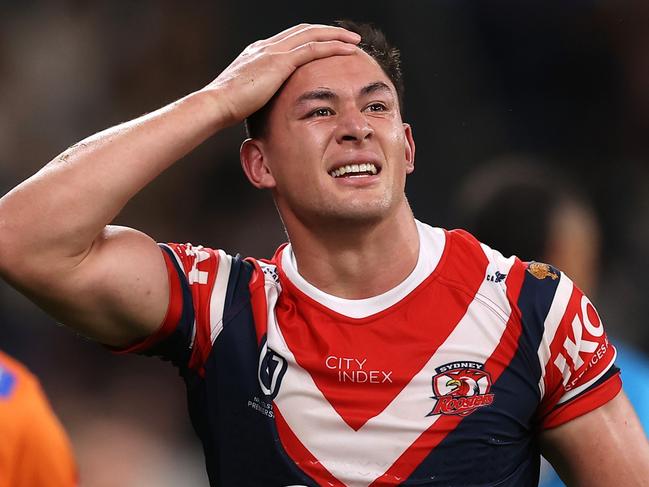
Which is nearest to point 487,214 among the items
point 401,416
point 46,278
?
point 401,416

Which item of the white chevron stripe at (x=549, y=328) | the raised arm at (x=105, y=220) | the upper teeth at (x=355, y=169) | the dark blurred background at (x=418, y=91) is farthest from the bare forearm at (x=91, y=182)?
the dark blurred background at (x=418, y=91)

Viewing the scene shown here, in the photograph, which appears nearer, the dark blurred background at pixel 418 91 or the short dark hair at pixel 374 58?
the short dark hair at pixel 374 58

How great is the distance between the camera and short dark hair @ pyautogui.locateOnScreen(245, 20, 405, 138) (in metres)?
3.21

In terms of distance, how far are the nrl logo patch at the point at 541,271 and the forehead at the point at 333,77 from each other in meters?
0.67

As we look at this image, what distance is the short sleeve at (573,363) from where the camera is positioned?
2812mm

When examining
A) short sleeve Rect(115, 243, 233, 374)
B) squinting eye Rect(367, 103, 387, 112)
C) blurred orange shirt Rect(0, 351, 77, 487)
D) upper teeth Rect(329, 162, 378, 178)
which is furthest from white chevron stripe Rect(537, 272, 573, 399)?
blurred orange shirt Rect(0, 351, 77, 487)

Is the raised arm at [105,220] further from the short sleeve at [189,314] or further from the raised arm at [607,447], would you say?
the raised arm at [607,447]

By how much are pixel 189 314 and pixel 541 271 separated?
93cm

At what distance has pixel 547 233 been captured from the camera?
14.6 feet

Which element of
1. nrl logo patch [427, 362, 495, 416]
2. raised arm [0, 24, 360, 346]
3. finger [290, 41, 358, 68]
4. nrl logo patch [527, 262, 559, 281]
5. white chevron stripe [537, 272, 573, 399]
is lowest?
nrl logo patch [427, 362, 495, 416]

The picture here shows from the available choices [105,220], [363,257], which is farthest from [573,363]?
[105,220]

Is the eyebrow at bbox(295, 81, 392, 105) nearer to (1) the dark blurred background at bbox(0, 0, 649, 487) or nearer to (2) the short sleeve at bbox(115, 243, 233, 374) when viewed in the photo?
(2) the short sleeve at bbox(115, 243, 233, 374)

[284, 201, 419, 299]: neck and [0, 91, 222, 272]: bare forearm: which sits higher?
[0, 91, 222, 272]: bare forearm

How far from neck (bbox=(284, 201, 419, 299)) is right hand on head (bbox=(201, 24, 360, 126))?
38 centimetres
